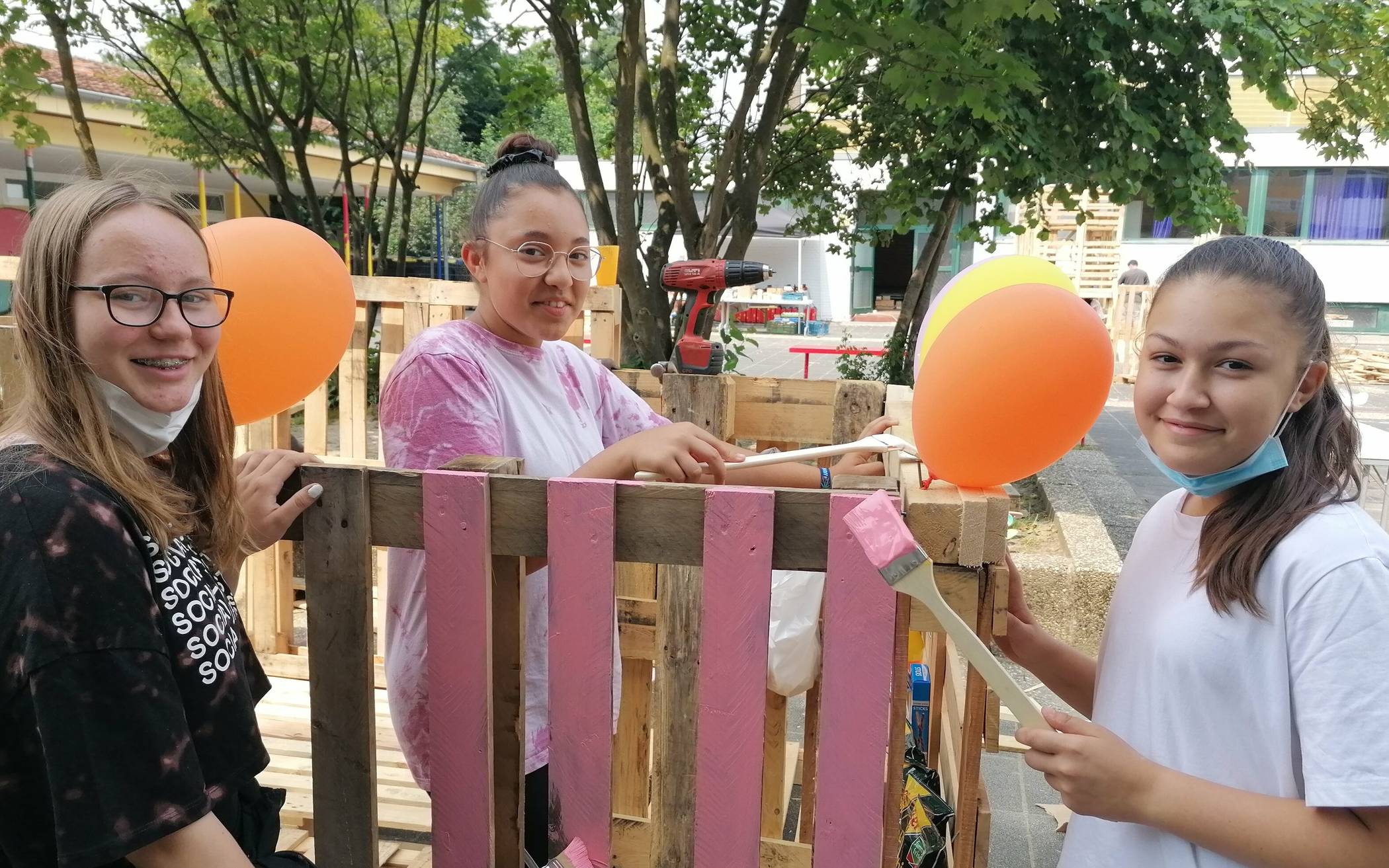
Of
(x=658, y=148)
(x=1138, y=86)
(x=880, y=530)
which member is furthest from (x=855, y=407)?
(x=1138, y=86)

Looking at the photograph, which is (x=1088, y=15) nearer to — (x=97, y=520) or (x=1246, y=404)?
(x=1246, y=404)

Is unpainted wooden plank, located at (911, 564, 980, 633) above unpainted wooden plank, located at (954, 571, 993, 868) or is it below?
above

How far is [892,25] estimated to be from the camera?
412 centimetres

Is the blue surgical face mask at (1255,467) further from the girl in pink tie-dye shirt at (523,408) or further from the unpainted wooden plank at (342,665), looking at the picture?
the unpainted wooden plank at (342,665)

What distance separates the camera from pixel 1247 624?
49.1 inches

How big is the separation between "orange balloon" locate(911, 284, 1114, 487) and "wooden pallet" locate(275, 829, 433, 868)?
1551 millimetres

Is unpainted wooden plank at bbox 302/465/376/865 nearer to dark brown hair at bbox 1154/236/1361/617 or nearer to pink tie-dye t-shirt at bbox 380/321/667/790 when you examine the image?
pink tie-dye t-shirt at bbox 380/321/667/790

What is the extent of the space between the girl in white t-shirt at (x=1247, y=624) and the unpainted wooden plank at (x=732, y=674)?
39 centimetres

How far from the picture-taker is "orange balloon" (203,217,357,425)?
176 cm

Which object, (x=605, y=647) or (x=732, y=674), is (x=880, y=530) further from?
(x=605, y=647)

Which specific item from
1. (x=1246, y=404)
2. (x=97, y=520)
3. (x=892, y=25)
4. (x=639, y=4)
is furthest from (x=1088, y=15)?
(x=97, y=520)

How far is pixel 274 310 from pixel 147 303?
2.02 ft

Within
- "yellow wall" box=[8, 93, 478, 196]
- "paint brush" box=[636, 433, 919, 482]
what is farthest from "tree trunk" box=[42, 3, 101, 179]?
"paint brush" box=[636, 433, 919, 482]

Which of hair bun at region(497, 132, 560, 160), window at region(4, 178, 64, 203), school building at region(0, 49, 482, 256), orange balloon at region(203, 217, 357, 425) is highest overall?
school building at region(0, 49, 482, 256)
